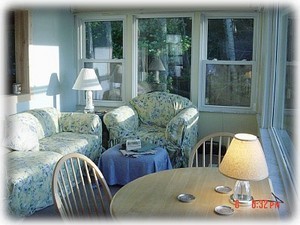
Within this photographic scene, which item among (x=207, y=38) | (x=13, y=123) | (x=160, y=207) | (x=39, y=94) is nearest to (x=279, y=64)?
(x=207, y=38)

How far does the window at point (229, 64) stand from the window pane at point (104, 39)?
1223 millimetres

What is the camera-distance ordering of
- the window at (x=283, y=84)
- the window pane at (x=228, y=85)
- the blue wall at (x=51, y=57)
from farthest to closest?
the window pane at (x=228, y=85), the blue wall at (x=51, y=57), the window at (x=283, y=84)

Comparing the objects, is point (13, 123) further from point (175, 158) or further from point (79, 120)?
point (175, 158)

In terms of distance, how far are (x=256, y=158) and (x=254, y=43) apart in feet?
11.8

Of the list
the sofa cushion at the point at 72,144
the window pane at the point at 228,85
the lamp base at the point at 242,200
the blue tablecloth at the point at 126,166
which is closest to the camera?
the lamp base at the point at 242,200

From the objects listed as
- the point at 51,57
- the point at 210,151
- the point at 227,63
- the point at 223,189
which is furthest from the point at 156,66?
the point at 223,189

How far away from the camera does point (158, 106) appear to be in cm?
491

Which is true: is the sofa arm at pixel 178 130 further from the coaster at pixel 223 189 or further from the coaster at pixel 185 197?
the coaster at pixel 185 197

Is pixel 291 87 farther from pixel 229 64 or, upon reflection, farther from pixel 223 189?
pixel 229 64

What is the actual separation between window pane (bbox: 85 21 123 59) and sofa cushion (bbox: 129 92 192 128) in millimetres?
852

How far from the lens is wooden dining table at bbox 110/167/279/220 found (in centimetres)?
165

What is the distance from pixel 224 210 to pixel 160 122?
323 cm

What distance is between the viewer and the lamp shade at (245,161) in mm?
1616

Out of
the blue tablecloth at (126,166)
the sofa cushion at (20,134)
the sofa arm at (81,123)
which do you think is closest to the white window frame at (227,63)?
the sofa arm at (81,123)
